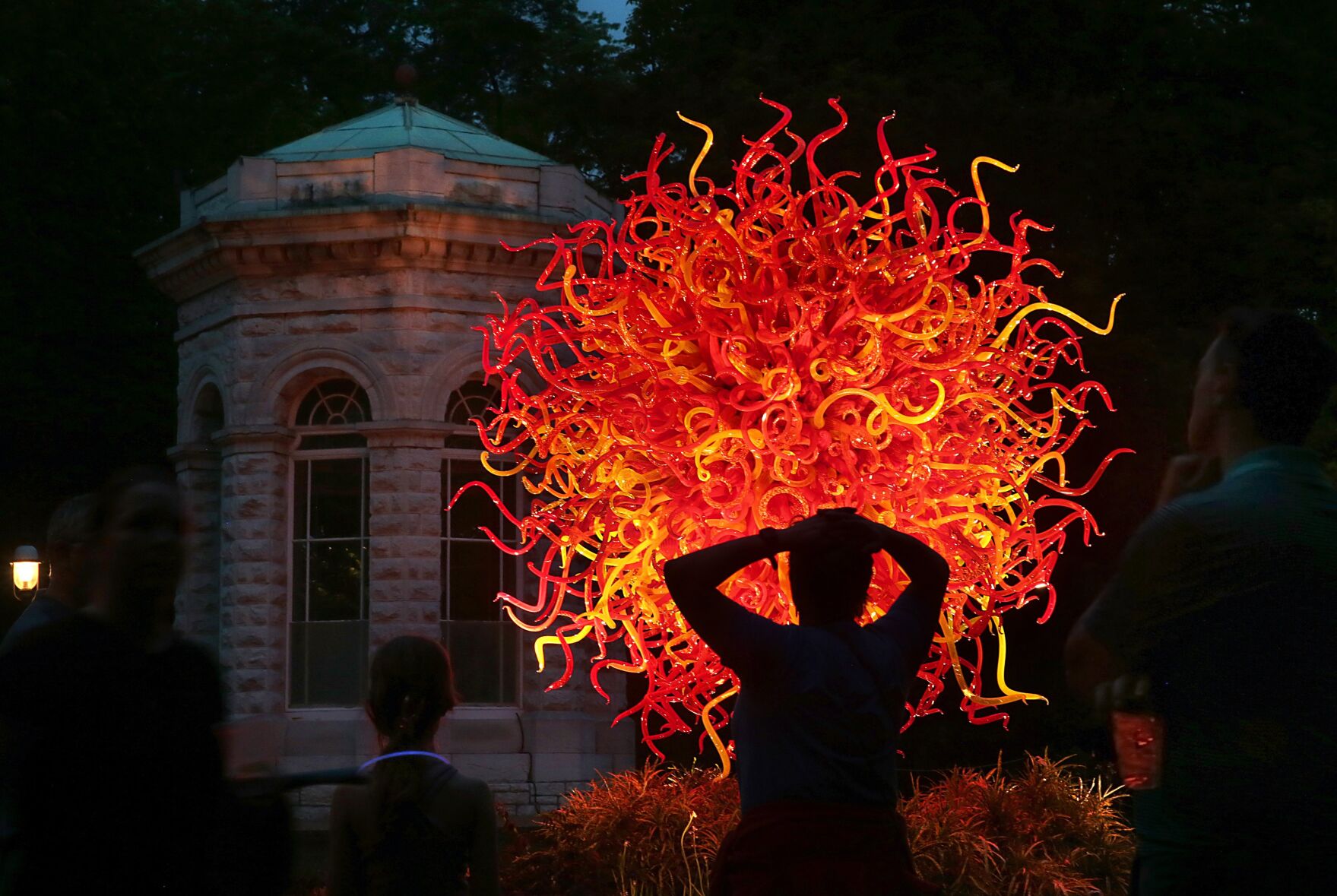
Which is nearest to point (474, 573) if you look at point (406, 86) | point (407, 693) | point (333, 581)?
point (333, 581)

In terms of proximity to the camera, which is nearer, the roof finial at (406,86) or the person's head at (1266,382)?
the person's head at (1266,382)

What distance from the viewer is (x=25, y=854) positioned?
3104 mm

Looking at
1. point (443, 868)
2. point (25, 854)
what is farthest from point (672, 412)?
point (25, 854)

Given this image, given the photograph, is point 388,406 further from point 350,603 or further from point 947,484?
point 947,484

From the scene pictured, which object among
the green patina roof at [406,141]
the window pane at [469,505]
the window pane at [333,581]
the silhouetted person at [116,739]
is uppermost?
the green patina roof at [406,141]

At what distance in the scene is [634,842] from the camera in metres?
8.30

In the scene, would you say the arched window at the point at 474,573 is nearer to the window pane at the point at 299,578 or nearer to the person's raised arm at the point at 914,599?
the window pane at the point at 299,578

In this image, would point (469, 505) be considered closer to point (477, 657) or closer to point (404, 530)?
point (404, 530)

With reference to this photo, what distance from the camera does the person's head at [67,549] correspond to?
15.0ft

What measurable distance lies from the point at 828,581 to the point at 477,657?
1059cm

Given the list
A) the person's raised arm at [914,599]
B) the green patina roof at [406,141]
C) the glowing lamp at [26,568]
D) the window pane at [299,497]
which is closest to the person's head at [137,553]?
the person's raised arm at [914,599]

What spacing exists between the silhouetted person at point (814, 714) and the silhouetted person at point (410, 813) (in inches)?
22.5

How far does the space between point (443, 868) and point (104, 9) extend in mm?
22548

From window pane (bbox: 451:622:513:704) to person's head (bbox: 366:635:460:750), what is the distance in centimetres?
1007
